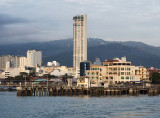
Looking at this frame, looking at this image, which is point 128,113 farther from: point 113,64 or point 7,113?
point 113,64

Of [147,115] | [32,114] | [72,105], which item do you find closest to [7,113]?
[32,114]

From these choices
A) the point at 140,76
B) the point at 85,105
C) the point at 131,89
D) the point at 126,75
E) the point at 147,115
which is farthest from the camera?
the point at 140,76

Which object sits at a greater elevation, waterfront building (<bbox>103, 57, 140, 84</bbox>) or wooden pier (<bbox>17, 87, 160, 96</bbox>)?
waterfront building (<bbox>103, 57, 140, 84</bbox>)

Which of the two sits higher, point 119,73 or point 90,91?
point 119,73

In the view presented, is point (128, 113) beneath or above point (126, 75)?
beneath

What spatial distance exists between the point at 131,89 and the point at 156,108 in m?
43.1

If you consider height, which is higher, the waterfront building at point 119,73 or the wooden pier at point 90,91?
the waterfront building at point 119,73

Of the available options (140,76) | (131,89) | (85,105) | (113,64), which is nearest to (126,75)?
(113,64)

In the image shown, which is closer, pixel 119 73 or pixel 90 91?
pixel 90 91

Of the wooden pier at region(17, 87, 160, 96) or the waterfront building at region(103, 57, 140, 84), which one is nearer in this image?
the wooden pier at region(17, 87, 160, 96)

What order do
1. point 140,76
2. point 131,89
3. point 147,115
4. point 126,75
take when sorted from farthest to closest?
1. point 140,76
2. point 126,75
3. point 131,89
4. point 147,115

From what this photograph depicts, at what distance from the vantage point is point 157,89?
138 m

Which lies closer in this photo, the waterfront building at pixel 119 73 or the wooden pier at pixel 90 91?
the wooden pier at pixel 90 91

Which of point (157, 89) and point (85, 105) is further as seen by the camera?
point (157, 89)
